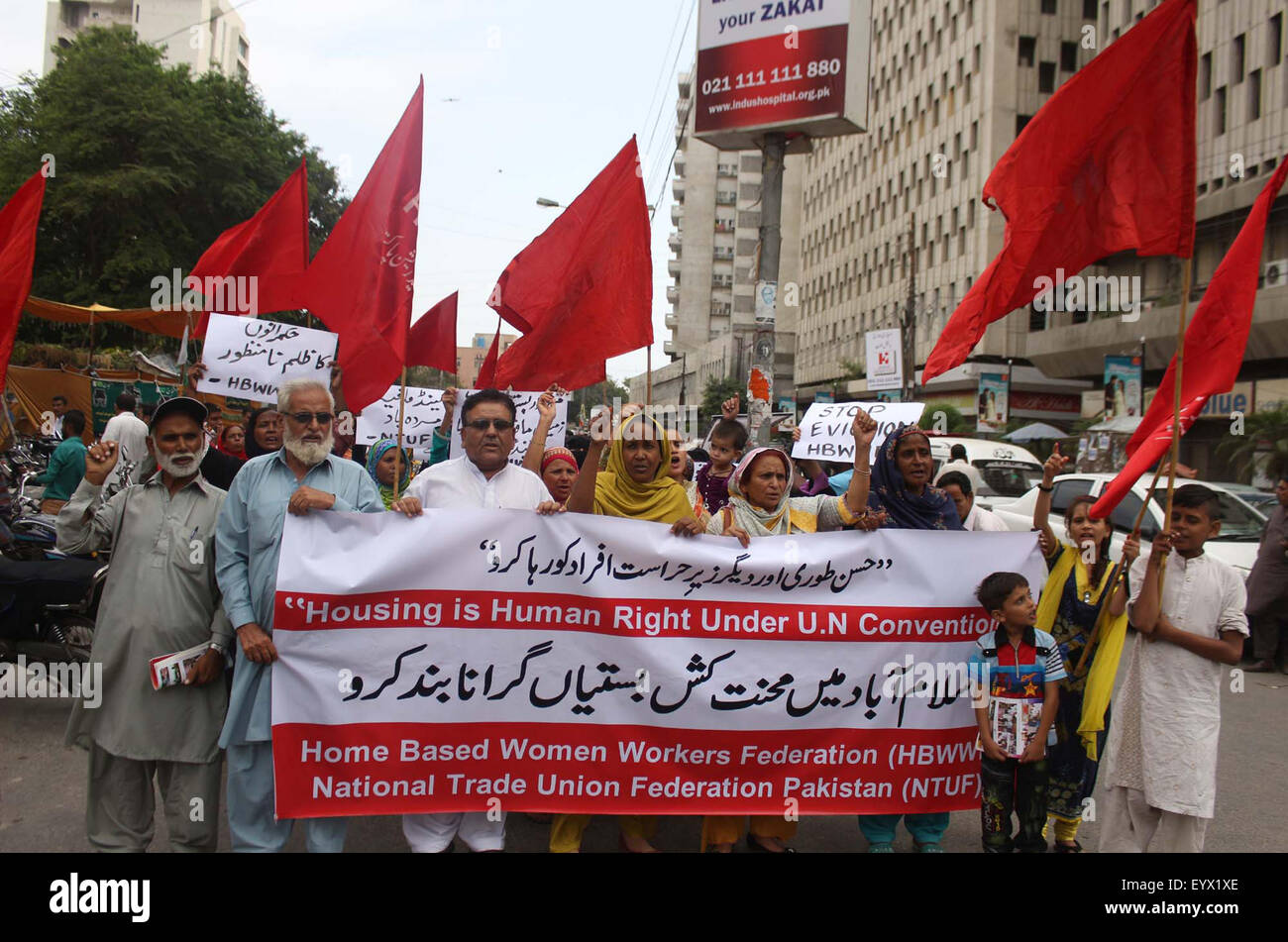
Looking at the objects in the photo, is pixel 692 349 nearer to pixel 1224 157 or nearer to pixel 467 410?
pixel 1224 157

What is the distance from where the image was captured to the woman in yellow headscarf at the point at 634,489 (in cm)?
416

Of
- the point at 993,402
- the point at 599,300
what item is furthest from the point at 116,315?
the point at 993,402

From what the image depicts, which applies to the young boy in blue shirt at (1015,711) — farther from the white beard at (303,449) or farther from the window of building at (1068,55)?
the window of building at (1068,55)

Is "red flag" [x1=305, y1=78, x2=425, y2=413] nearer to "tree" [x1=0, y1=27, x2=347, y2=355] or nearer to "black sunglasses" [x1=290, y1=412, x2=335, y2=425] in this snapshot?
"black sunglasses" [x1=290, y1=412, x2=335, y2=425]

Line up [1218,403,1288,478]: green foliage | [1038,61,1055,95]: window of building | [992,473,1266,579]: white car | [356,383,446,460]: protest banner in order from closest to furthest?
[992,473,1266,579]: white car → [356,383,446,460]: protest banner → [1218,403,1288,478]: green foliage → [1038,61,1055,95]: window of building

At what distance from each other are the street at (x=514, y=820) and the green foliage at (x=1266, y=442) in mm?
12796

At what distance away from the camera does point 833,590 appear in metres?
4.16

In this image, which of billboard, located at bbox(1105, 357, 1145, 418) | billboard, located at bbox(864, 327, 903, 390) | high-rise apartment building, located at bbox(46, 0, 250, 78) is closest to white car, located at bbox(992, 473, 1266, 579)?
billboard, located at bbox(864, 327, 903, 390)

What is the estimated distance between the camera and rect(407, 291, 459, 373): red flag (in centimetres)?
798

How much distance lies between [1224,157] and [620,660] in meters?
34.0

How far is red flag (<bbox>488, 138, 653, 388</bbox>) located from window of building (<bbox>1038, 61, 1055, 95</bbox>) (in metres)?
45.7

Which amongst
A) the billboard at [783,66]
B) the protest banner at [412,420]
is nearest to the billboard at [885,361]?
the billboard at [783,66]
